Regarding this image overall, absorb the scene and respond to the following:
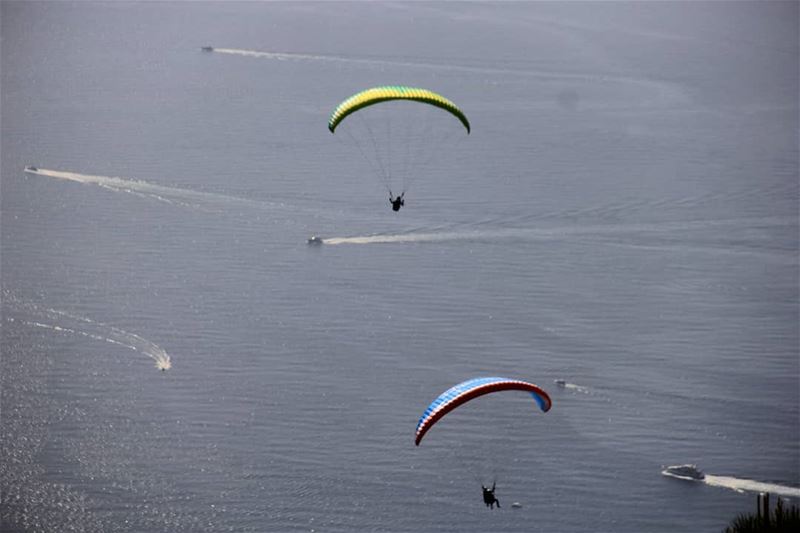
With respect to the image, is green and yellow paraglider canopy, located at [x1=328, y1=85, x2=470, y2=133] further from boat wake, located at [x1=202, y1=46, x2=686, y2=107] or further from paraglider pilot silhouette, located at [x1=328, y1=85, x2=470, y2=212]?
boat wake, located at [x1=202, y1=46, x2=686, y2=107]

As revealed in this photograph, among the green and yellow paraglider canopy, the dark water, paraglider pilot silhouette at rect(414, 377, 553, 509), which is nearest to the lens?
paraglider pilot silhouette at rect(414, 377, 553, 509)

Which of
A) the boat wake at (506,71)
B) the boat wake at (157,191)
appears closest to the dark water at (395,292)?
the boat wake at (157,191)

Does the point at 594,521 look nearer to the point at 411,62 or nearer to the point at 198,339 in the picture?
→ the point at 198,339

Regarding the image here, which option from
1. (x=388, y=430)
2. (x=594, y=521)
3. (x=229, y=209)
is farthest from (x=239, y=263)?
(x=594, y=521)

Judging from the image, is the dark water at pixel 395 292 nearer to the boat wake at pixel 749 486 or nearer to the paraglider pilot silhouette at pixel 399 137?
the boat wake at pixel 749 486

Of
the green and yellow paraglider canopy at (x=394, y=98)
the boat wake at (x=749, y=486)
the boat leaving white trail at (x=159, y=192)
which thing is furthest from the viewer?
the boat leaving white trail at (x=159, y=192)

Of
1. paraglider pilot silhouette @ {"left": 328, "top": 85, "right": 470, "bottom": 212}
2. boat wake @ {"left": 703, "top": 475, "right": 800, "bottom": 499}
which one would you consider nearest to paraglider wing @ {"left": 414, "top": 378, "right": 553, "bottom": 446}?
boat wake @ {"left": 703, "top": 475, "right": 800, "bottom": 499}
